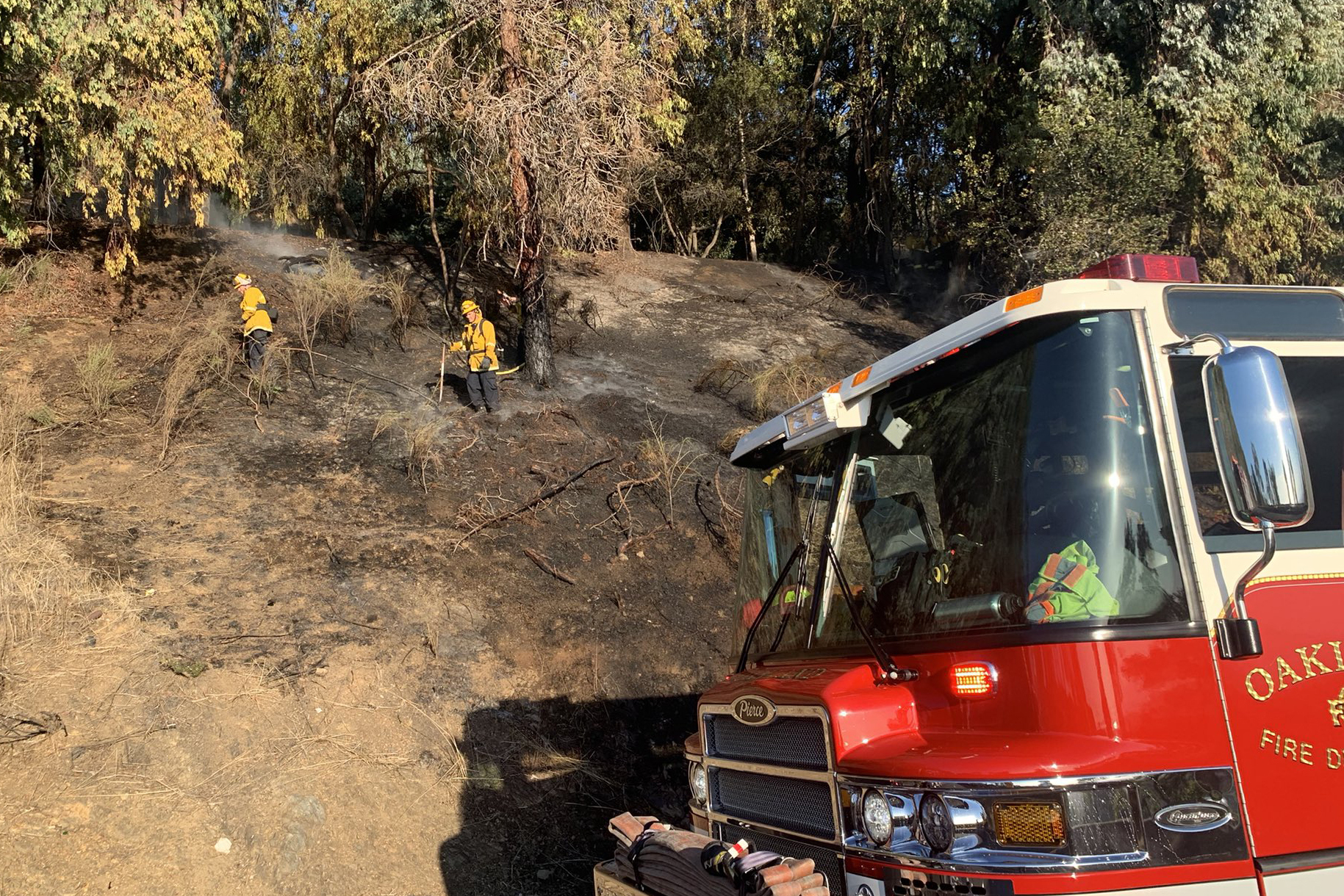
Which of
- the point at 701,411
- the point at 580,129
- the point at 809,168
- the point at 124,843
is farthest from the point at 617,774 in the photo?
the point at 809,168

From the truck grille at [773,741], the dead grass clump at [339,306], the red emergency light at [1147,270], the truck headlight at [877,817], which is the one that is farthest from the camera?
the dead grass clump at [339,306]

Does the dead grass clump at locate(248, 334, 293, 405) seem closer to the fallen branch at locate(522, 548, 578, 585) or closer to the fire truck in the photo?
the fallen branch at locate(522, 548, 578, 585)

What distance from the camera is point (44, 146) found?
43.4 feet

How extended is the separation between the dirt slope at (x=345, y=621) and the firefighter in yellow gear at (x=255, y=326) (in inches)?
16.7

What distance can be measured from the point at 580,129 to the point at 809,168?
14992 millimetres

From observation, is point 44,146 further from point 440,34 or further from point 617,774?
point 617,774

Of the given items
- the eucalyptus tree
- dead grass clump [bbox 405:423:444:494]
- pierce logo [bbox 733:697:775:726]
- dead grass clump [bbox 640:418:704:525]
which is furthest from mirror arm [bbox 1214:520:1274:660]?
the eucalyptus tree

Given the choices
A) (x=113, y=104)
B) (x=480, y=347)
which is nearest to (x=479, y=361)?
(x=480, y=347)

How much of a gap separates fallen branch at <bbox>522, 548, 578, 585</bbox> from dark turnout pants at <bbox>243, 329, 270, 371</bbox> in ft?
16.4

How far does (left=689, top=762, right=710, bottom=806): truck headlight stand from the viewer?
14.0 feet

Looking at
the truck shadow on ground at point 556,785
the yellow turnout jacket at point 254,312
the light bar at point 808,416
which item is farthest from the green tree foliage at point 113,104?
the light bar at point 808,416

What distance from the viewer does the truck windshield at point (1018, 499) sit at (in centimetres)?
302

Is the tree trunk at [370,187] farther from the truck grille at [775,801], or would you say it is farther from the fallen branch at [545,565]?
the truck grille at [775,801]

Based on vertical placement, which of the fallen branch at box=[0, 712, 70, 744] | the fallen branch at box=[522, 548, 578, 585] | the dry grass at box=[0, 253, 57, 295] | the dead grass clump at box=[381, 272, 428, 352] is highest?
the dry grass at box=[0, 253, 57, 295]
